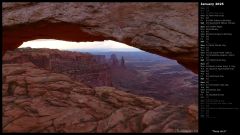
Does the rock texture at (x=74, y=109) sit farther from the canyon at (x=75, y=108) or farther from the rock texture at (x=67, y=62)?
the rock texture at (x=67, y=62)

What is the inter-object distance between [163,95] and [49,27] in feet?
66.9

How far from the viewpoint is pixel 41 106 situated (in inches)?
409

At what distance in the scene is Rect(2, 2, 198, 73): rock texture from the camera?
5.66m

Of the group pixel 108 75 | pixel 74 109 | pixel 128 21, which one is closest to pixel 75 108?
pixel 74 109

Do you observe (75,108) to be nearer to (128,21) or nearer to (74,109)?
(74,109)

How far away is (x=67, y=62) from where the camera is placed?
21.2 m

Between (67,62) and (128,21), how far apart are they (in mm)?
15885

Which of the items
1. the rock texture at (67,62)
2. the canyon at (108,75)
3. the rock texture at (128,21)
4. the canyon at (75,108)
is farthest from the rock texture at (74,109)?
the rock texture at (67,62)

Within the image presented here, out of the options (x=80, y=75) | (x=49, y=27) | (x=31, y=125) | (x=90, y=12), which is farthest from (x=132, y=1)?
(x=80, y=75)

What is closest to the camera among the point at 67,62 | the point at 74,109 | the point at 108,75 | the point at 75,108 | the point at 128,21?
the point at 128,21

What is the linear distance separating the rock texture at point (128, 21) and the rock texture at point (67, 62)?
9.53 metres

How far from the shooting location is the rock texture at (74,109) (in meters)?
8.28

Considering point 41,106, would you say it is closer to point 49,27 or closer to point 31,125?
point 31,125

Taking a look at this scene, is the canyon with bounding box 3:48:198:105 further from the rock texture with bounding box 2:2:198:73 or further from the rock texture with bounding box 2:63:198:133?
the rock texture with bounding box 2:2:198:73
